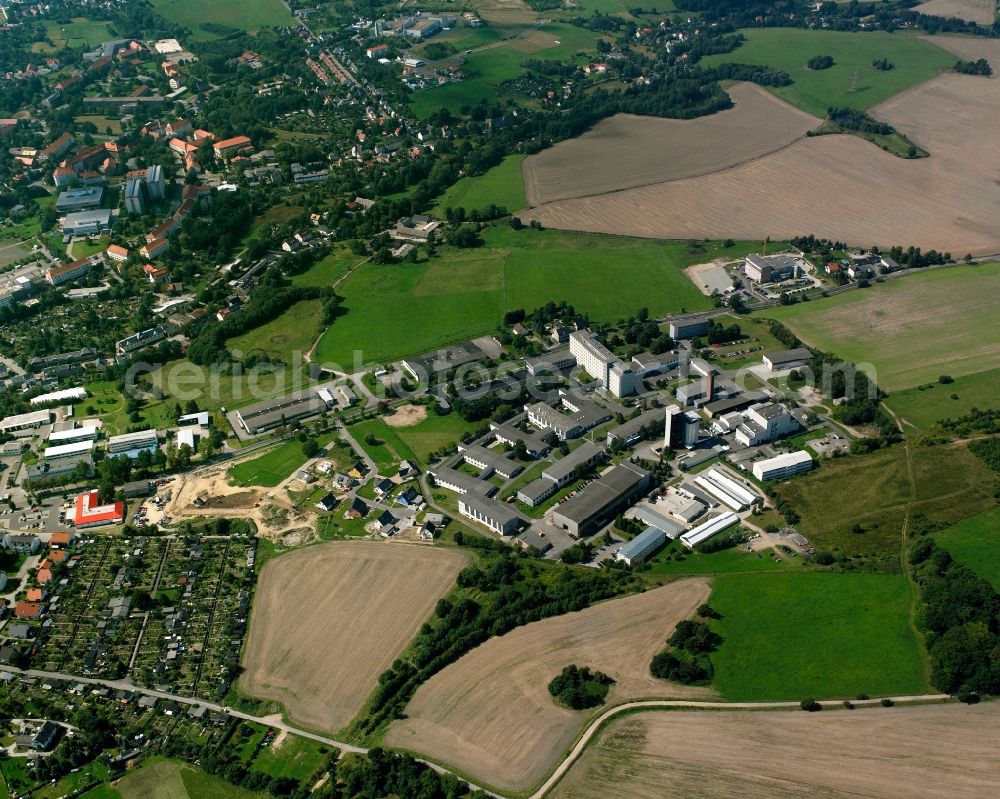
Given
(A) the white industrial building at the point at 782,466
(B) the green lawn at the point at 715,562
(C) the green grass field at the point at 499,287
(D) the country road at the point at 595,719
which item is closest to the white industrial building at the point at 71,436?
(C) the green grass field at the point at 499,287

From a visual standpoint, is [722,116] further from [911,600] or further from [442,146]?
[911,600]

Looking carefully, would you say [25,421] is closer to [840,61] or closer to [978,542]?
[978,542]

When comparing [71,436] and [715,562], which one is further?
[71,436]

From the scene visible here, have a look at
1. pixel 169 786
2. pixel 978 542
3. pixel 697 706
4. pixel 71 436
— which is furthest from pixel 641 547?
pixel 71 436

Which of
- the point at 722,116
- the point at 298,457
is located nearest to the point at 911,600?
the point at 298,457

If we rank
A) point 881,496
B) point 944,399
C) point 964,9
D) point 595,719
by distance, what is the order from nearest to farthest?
point 595,719 < point 881,496 < point 944,399 < point 964,9

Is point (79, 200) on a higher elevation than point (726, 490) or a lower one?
higher
